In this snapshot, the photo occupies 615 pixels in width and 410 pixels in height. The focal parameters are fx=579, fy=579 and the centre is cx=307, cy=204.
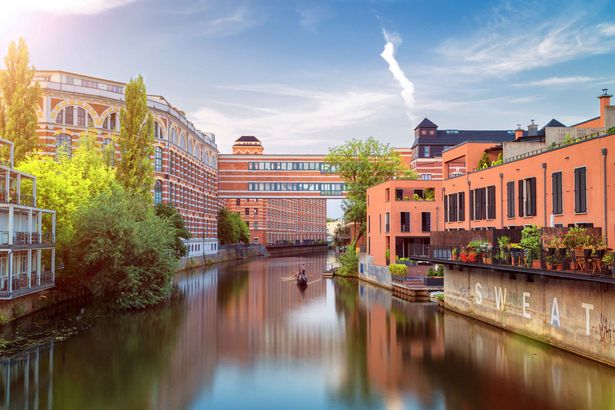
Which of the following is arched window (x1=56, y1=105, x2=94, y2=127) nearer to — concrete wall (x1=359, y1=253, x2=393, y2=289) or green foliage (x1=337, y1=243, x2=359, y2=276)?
green foliage (x1=337, y1=243, x2=359, y2=276)

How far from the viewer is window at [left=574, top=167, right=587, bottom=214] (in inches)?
1096

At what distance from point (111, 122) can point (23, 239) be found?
122ft

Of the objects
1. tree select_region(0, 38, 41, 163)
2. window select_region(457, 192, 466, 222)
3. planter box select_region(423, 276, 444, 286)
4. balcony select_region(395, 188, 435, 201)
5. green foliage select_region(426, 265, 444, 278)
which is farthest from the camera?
balcony select_region(395, 188, 435, 201)

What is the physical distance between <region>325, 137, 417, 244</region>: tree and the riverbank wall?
23.4 meters

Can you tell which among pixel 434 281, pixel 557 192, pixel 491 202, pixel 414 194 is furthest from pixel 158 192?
pixel 557 192

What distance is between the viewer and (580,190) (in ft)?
92.6

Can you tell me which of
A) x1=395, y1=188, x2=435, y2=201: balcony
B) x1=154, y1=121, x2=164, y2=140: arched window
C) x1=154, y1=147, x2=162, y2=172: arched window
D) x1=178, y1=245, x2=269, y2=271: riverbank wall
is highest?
x1=154, y1=121, x2=164, y2=140: arched window

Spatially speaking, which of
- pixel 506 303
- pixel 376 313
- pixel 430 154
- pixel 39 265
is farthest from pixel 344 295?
pixel 430 154

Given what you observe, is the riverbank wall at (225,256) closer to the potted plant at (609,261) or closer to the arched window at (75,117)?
the arched window at (75,117)

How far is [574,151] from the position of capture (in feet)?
94.8

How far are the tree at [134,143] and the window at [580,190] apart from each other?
38.6 meters

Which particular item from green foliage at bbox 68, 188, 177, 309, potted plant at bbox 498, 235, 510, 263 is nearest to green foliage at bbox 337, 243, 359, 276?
green foliage at bbox 68, 188, 177, 309

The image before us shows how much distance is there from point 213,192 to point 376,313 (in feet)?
228

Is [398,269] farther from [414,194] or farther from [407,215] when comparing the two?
[414,194]
